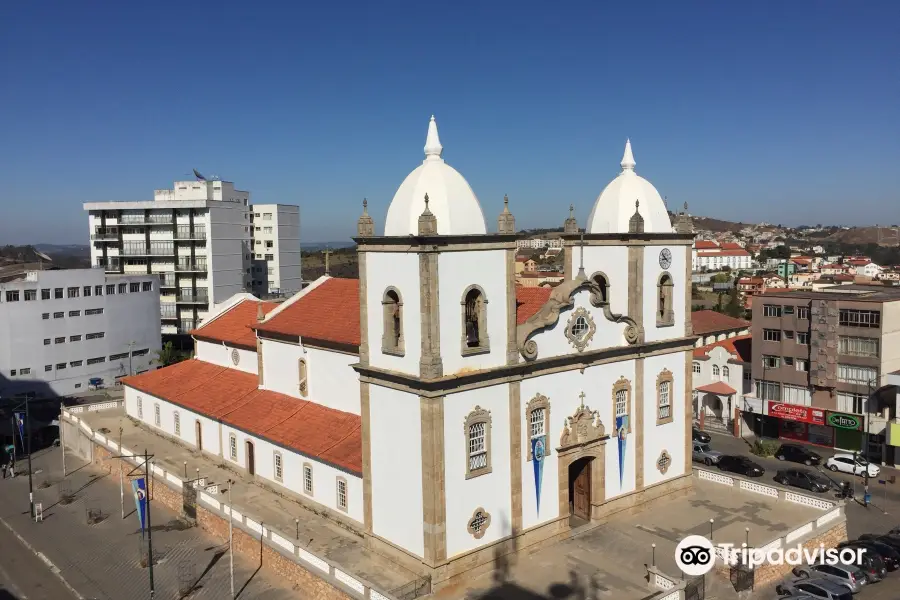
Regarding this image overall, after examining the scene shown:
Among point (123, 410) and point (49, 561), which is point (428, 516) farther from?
point (123, 410)

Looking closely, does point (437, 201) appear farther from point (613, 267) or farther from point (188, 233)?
point (188, 233)

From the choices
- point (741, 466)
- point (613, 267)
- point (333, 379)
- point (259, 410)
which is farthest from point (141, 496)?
point (741, 466)

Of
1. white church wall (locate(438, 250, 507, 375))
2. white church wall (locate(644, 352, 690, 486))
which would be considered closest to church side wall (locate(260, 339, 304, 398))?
white church wall (locate(438, 250, 507, 375))

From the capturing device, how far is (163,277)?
77.1 m

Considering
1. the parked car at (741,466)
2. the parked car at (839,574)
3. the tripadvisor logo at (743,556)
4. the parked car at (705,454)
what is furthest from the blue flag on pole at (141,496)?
the parked car at (741,466)

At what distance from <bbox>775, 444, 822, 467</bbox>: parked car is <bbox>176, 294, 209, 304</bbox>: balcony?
2190 inches

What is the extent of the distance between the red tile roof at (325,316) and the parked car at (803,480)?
2466cm

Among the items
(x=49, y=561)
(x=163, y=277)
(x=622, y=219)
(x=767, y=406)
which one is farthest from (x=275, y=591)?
(x=163, y=277)

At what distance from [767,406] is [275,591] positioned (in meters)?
36.1

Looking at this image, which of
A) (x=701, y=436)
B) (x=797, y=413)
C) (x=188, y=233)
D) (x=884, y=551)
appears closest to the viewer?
(x=884, y=551)

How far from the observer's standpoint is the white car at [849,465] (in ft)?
136

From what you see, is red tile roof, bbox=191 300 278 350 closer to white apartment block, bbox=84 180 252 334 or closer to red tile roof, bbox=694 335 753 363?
white apartment block, bbox=84 180 252 334

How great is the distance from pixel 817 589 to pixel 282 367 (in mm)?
25228

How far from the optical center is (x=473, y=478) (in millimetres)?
25766
